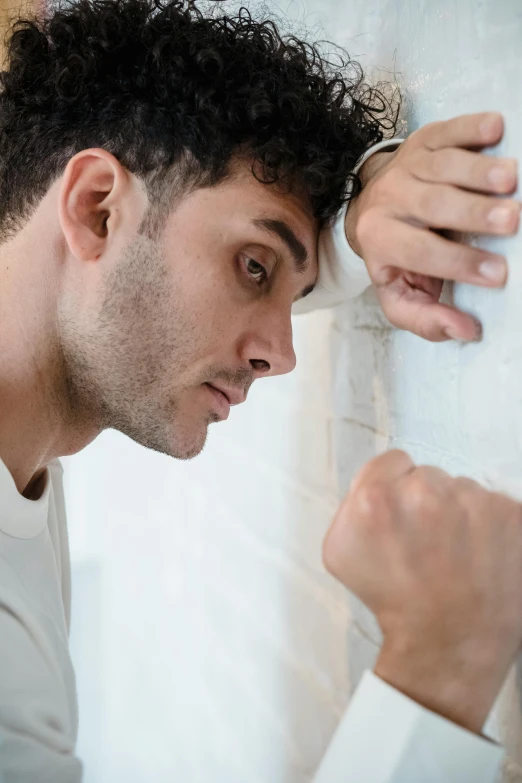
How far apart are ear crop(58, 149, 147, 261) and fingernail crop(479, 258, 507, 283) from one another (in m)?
0.51

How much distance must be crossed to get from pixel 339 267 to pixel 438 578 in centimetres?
51

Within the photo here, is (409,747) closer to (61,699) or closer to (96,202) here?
(61,699)

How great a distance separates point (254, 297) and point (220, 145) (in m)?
0.21

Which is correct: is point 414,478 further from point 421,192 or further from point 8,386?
point 8,386

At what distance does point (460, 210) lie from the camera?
604 millimetres

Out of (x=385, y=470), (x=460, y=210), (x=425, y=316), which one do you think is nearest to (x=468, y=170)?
(x=460, y=210)

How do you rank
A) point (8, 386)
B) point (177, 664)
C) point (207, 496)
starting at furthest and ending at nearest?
1. point (177, 664)
2. point (207, 496)
3. point (8, 386)

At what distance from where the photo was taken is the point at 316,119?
3.21ft

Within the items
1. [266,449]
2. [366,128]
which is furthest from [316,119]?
[266,449]

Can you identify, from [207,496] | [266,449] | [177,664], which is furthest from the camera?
[177,664]

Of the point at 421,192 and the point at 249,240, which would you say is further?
the point at 249,240

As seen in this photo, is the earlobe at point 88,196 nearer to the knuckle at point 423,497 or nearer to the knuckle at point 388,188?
the knuckle at point 388,188

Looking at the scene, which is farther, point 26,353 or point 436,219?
point 26,353

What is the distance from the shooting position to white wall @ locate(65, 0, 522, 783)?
64cm
